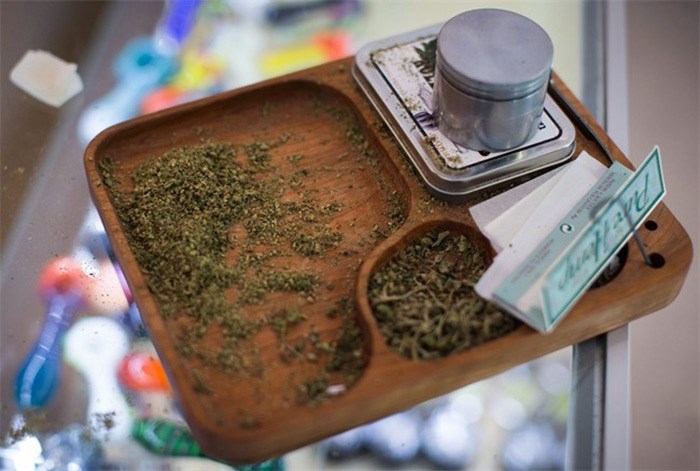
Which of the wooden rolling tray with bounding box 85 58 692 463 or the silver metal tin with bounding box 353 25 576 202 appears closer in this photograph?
the wooden rolling tray with bounding box 85 58 692 463

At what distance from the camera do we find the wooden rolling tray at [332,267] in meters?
0.69

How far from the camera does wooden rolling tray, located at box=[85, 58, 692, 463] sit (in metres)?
0.69

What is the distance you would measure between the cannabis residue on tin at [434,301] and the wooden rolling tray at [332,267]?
12 millimetres

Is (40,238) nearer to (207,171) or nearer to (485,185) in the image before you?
(207,171)

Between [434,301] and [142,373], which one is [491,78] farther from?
[142,373]

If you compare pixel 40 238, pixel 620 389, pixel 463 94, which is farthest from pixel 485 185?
pixel 40 238

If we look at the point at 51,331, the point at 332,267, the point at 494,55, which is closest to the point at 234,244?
the point at 332,267

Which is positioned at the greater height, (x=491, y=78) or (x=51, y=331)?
(x=491, y=78)

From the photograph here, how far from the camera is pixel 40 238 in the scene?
88cm

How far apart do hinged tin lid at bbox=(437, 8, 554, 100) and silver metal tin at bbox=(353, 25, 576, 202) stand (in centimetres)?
7

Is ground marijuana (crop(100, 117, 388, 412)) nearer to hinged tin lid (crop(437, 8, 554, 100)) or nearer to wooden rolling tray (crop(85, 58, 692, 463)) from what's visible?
wooden rolling tray (crop(85, 58, 692, 463))

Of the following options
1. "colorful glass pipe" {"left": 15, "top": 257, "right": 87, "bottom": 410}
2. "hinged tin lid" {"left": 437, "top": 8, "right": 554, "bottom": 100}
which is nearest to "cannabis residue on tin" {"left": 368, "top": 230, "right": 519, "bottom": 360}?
"hinged tin lid" {"left": 437, "top": 8, "right": 554, "bottom": 100}

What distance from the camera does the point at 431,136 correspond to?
2.73 ft

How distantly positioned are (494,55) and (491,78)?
0.11 feet
